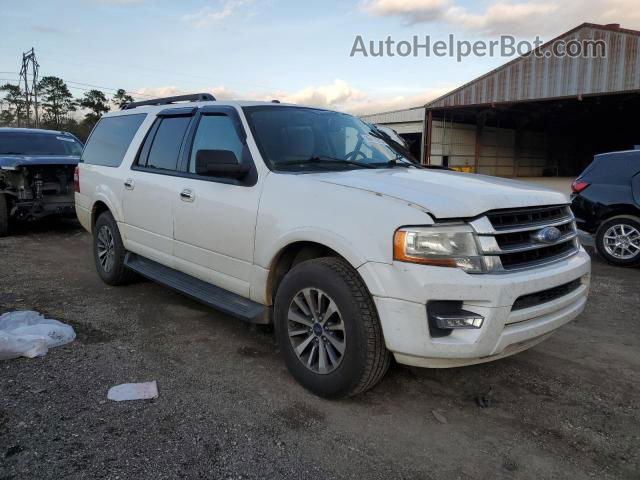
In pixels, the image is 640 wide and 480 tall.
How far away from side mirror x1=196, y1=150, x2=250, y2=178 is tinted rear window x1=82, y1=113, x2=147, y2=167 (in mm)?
2026

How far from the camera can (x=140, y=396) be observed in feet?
10.2

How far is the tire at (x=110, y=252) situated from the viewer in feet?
17.2

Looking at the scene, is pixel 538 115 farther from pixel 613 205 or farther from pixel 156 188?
pixel 156 188

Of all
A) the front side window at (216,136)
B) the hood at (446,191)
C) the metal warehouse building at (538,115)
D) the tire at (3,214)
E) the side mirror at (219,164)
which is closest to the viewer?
the hood at (446,191)

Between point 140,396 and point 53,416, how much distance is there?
48 cm

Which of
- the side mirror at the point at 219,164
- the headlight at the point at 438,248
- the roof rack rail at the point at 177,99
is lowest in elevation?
the headlight at the point at 438,248

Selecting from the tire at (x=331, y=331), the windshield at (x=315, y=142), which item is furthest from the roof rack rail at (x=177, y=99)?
the tire at (x=331, y=331)

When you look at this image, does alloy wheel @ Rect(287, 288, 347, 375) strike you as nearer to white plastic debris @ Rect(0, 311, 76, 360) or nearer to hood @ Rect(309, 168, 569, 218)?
hood @ Rect(309, 168, 569, 218)

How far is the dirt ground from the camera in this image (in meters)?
2.47

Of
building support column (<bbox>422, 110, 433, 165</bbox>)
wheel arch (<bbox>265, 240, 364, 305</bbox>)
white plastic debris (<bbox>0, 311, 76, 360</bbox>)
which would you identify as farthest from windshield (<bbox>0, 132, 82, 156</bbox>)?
building support column (<bbox>422, 110, 433, 165</bbox>)

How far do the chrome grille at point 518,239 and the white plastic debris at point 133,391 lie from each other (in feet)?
7.13

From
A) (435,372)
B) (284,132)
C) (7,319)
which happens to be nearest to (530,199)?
(435,372)

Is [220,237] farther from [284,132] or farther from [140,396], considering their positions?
[140,396]

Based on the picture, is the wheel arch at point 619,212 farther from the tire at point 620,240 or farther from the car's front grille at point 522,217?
the car's front grille at point 522,217
